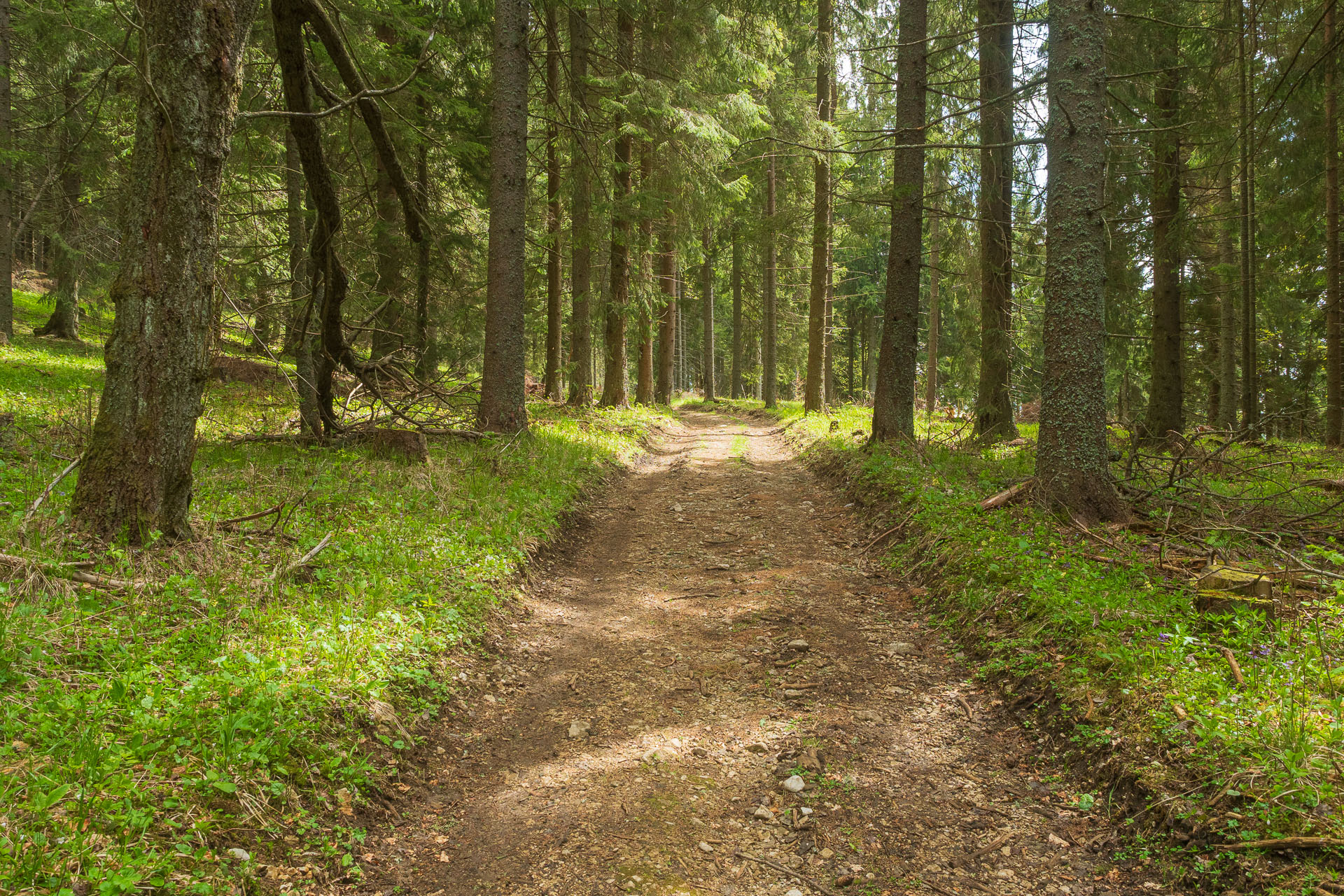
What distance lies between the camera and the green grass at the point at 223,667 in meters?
2.38

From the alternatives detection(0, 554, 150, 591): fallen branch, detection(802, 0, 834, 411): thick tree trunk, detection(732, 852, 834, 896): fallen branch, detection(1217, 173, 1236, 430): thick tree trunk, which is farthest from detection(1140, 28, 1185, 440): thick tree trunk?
detection(0, 554, 150, 591): fallen branch

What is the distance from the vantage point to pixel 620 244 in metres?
16.0

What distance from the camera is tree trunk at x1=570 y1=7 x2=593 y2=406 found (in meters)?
13.6

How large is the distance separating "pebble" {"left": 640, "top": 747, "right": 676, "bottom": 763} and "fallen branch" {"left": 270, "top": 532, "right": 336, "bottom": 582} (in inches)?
106

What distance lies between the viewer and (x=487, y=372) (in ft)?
34.3

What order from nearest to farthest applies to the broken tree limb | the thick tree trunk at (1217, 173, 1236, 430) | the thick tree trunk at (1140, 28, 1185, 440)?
the broken tree limb → the thick tree trunk at (1140, 28, 1185, 440) → the thick tree trunk at (1217, 173, 1236, 430)

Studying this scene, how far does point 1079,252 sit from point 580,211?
1136 centimetres

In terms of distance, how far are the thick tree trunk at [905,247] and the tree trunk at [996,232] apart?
1.59m

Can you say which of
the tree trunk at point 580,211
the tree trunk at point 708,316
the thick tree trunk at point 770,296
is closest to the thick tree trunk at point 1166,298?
the tree trunk at point 580,211

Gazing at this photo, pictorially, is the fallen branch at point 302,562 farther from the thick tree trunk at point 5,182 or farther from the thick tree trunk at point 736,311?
the thick tree trunk at point 736,311

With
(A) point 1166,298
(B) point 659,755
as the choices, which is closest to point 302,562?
(B) point 659,755

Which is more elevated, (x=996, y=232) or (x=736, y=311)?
(x=736, y=311)

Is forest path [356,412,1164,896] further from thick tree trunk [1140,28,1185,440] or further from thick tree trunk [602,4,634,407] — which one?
thick tree trunk [602,4,634,407]

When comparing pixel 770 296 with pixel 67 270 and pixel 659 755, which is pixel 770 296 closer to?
pixel 67 270
